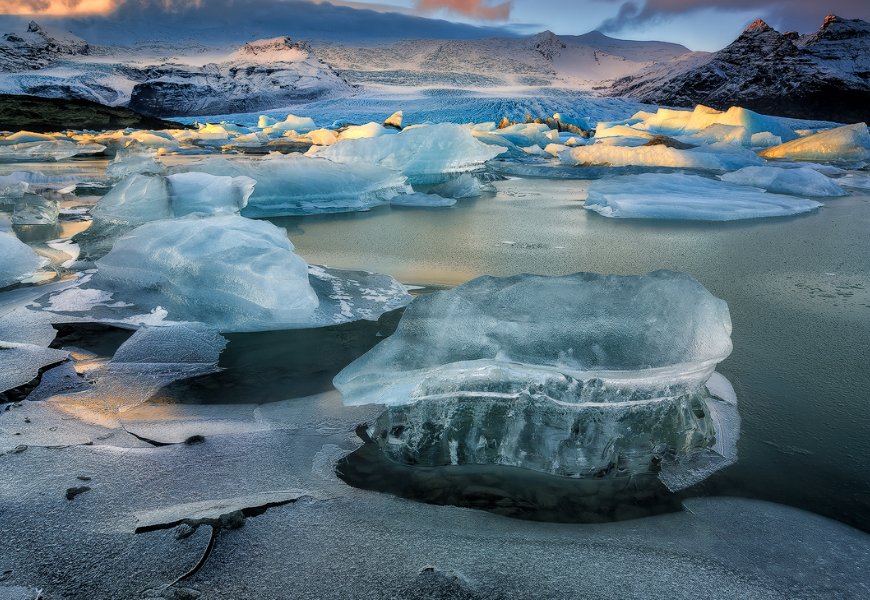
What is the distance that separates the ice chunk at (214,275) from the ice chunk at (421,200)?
3.25 m

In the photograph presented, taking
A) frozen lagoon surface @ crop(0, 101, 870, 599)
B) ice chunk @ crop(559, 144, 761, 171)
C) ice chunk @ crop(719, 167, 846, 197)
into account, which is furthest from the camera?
ice chunk @ crop(559, 144, 761, 171)

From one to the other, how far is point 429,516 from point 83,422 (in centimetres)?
85

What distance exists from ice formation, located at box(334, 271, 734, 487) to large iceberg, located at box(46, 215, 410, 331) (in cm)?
85

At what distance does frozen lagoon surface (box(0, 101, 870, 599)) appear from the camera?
2.83 feet

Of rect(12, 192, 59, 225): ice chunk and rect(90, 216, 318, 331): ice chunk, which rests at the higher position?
rect(90, 216, 318, 331): ice chunk

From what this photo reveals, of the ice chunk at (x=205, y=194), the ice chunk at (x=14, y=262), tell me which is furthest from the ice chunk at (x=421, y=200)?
the ice chunk at (x=14, y=262)

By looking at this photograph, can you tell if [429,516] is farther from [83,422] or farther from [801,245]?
[801,245]

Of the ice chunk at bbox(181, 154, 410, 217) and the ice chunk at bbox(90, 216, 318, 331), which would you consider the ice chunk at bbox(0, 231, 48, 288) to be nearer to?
the ice chunk at bbox(90, 216, 318, 331)

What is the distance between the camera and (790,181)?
674cm

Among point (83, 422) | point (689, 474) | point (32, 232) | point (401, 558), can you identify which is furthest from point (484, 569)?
point (32, 232)

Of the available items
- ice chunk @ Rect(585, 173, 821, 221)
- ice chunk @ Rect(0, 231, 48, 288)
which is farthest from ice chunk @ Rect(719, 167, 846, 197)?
ice chunk @ Rect(0, 231, 48, 288)

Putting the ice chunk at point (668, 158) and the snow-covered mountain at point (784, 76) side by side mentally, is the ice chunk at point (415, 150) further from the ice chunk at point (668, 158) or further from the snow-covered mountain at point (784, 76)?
the snow-covered mountain at point (784, 76)

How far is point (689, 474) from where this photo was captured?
1200 mm

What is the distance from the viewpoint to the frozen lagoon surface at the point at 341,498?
2.83 feet
